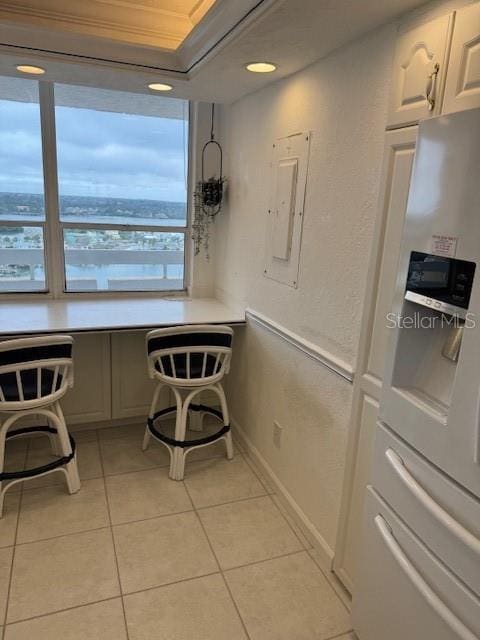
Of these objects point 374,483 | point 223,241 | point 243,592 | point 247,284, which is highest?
point 223,241

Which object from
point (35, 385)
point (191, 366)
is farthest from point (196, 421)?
point (35, 385)

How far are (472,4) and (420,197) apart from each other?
0.50 m

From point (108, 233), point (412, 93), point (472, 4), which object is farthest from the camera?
point (108, 233)

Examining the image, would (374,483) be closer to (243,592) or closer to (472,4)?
(243,592)

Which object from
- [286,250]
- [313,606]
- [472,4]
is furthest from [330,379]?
[472,4]

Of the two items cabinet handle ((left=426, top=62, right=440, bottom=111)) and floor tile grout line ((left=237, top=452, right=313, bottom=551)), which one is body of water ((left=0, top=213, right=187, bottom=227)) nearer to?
floor tile grout line ((left=237, top=452, right=313, bottom=551))

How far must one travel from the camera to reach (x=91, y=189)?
119 inches

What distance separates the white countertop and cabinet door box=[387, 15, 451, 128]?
1.62 meters

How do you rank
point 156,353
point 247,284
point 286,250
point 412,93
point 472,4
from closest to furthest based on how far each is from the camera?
point 472,4 < point 412,93 < point 286,250 < point 156,353 < point 247,284

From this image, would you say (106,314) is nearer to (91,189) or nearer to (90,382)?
(90,382)

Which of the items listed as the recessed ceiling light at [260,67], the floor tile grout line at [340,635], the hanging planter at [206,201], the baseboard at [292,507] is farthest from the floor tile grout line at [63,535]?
the recessed ceiling light at [260,67]

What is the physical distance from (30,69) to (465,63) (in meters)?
2.05

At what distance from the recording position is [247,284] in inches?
109

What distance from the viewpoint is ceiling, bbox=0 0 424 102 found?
156cm
